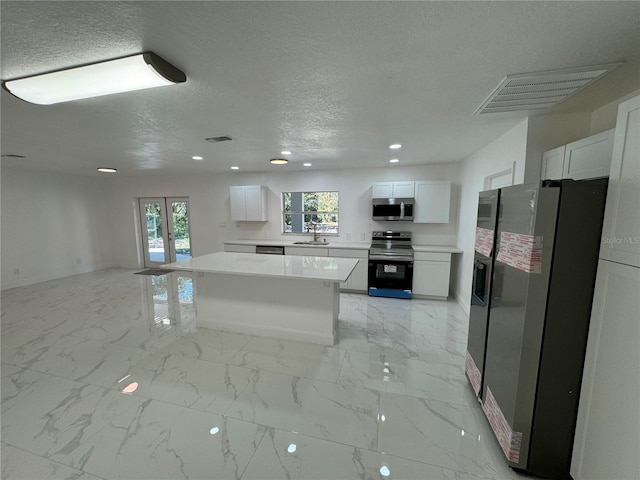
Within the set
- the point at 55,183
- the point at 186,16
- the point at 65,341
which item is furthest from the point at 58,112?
the point at 55,183

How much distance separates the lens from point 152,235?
6.59m

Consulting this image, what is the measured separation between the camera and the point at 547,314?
1345mm

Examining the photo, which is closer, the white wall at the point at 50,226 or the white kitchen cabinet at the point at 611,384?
the white kitchen cabinet at the point at 611,384

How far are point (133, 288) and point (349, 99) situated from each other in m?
5.15

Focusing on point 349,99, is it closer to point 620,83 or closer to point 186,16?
point 186,16

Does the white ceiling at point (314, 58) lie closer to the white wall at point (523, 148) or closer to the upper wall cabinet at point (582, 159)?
the white wall at point (523, 148)

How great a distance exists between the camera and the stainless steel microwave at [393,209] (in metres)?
4.44

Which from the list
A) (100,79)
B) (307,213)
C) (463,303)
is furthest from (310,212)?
(100,79)

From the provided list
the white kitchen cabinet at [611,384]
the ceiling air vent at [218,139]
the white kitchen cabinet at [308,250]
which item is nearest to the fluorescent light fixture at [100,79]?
the ceiling air vent at [218,139]

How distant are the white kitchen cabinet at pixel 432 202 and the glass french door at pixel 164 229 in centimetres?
525

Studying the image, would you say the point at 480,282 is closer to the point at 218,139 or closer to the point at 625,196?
the point at 625,196

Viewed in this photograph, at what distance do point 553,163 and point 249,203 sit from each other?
4.74 meters

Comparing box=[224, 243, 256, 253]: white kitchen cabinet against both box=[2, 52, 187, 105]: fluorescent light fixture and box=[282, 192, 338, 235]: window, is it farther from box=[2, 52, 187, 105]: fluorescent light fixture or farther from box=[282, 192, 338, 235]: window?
box=[2, 52, 187, 105]: fluorescent light fixture

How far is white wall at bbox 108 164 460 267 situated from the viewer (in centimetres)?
470
